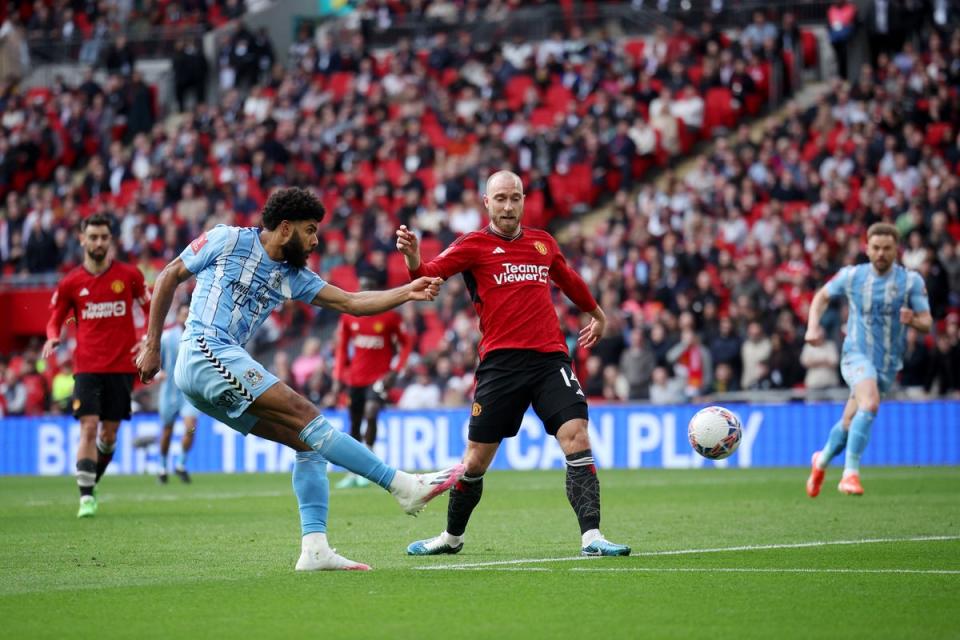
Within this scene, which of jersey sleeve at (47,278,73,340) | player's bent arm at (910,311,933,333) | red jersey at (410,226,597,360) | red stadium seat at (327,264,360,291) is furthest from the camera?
red stadium seat at (327,264,360,291)

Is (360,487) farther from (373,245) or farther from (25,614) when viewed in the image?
(25,614)

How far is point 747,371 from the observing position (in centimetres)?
2317

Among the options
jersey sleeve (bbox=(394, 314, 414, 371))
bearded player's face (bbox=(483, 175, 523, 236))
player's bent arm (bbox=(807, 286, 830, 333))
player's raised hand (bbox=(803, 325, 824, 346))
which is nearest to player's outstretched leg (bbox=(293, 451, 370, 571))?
bearded player's face (bbox=(483, 175, 523, 236))

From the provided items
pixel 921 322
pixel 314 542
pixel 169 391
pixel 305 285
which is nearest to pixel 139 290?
pixel 305 285

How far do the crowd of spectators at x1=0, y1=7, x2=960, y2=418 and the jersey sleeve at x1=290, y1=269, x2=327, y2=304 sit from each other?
14424 mm

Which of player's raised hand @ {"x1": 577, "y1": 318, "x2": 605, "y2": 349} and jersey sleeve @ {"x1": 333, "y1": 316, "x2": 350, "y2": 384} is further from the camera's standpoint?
jersey sleeve @ {"x1": 333, "y1": 316, "x2": 350, "y2": 384}

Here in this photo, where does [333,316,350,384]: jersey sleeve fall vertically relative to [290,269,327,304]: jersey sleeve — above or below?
below

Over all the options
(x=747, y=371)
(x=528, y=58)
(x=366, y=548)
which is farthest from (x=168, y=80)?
(x=366, y=548)

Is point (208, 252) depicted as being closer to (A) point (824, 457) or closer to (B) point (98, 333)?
(B) point (98, 333)

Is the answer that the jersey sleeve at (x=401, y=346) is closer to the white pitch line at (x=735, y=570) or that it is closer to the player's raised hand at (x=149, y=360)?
the player's raised hand at (x=149, y=360)

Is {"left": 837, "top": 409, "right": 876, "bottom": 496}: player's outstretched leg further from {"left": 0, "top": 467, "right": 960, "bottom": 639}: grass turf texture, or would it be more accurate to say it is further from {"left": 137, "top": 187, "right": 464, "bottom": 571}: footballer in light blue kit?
{"left": 137, "top": 187, "right": 464, "bottom": 571}: footballer in light blue kit

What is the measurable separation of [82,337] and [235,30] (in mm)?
25528

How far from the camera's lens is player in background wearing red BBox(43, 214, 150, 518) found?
14477 millimetres

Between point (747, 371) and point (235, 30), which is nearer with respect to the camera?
point (747, 371)
